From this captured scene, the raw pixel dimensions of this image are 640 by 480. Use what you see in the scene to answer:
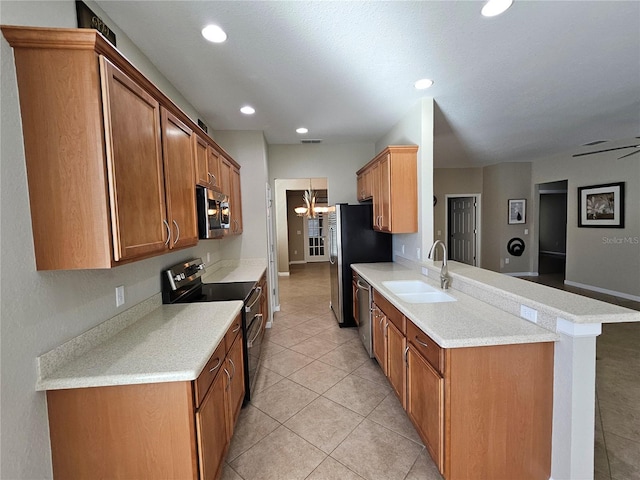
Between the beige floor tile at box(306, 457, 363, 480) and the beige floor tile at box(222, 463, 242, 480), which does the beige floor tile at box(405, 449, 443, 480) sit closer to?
the beige floor tile at box(306, 457, 363, 480)

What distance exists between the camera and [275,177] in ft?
16.1

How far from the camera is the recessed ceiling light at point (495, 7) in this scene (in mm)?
1624

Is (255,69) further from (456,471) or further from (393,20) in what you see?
(456,471)

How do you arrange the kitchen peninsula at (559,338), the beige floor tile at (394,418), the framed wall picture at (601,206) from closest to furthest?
the kitchen peninsula at (559,338), the beige floor tile at (394,418), the framed wall picture at (601,206)

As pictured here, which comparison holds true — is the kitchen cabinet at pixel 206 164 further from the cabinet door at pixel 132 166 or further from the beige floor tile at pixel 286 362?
the beige floor tile at pixel 286 362

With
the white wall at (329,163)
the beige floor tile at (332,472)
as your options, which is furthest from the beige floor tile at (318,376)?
the white wall at (329,163)

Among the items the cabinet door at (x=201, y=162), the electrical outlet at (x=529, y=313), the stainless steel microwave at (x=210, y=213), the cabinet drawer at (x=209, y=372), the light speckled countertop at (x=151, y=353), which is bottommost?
the cabinet drawer at (x=209, y=372)

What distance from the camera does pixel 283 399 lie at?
247cm

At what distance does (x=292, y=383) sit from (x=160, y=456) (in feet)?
5.17

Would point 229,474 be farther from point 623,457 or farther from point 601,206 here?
point 601,206

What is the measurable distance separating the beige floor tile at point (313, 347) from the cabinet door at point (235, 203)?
1.61 meters

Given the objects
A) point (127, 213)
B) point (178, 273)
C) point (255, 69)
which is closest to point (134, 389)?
point (127, 213)

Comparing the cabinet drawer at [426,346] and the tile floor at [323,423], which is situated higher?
the cabinet drawer at [426,346]

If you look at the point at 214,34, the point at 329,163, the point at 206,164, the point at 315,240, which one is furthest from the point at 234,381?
the point at 315,240
